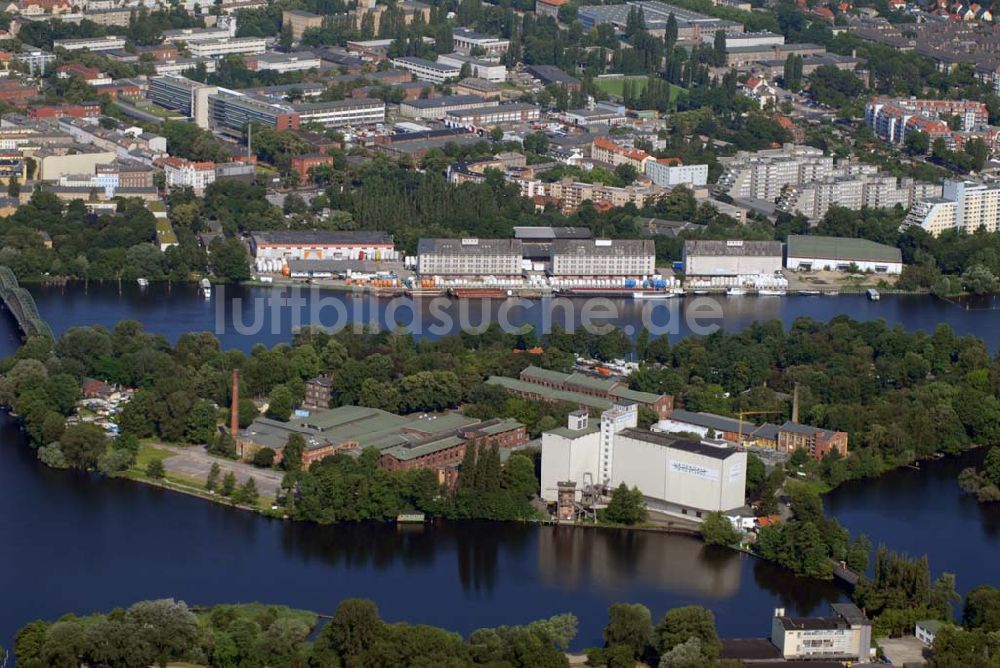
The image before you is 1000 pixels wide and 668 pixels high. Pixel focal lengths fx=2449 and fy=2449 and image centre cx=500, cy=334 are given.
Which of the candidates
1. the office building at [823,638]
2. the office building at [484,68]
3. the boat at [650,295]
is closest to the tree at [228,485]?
the office building at [823,638]

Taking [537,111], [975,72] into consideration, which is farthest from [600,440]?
[975,72]

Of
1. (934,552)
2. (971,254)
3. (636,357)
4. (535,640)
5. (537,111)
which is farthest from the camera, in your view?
(537,111)

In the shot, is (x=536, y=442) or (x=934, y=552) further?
(x=536, y=442)

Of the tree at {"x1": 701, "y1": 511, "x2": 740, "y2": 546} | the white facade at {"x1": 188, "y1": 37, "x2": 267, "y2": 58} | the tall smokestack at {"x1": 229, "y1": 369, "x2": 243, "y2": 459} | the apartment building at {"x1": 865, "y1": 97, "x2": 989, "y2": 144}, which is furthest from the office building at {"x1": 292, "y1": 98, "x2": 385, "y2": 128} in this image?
the tree at {"x1": 701, "y1": 511, "x2": 740, "y2": 546}

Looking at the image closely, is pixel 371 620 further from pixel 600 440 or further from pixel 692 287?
pixel 692 287

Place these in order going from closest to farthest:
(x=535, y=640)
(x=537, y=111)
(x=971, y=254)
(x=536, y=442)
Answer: (x=535, y=640) → (x=536, y=442) → (x=971, y=254) → (x=537, y=111)
